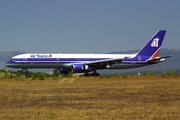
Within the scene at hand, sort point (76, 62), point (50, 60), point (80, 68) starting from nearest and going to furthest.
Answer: point (80, 68) → point (50, 60) → point (76, 62)

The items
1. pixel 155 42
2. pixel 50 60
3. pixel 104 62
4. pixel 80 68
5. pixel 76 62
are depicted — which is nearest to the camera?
pixel 80 68

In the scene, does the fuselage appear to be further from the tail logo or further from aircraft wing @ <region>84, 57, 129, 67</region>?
the tail logo

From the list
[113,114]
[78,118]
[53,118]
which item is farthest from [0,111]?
[113,114]

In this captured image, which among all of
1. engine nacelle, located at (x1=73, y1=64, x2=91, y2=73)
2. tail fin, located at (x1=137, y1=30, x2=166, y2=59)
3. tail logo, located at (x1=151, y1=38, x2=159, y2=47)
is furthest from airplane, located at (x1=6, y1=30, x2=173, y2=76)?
tail logo, located at (x1=151, y1=38, x2=159, y2=47)

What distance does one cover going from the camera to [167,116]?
9.45m

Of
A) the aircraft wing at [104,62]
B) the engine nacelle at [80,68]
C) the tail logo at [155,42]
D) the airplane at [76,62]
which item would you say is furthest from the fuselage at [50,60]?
the tail logo at [155,42]

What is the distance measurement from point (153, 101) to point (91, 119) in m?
4.74

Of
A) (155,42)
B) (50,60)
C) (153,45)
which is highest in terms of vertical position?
(155,42)

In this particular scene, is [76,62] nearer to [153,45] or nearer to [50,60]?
[50,60]

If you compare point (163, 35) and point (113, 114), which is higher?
point (163, 35)

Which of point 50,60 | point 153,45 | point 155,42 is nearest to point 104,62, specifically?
point 50,60

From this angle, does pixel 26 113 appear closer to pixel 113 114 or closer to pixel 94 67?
pixel 113 114

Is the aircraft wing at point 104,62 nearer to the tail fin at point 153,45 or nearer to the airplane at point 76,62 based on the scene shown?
the airplane at point 76,62

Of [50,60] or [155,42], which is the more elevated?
[155,42]
